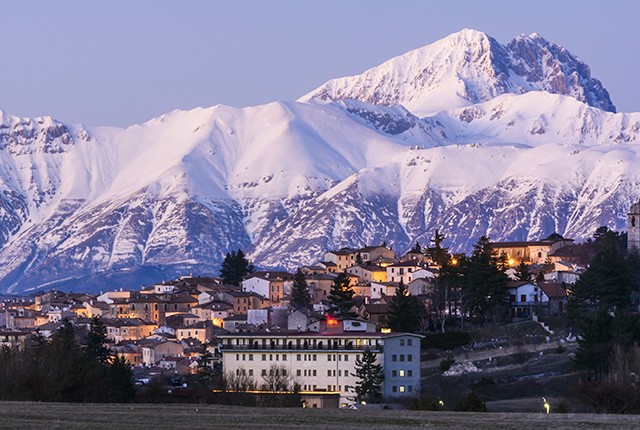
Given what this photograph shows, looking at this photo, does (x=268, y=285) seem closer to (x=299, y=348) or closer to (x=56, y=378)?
(x=299, y=348)

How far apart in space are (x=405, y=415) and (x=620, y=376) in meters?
26.2

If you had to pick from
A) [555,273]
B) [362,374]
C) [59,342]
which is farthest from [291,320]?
[59,342]

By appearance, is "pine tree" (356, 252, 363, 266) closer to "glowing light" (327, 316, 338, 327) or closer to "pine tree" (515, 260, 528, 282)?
"pine tree" (515, 260, 528, 282)

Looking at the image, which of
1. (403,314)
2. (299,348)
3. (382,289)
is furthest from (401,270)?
(299,348)

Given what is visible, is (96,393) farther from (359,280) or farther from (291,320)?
(359,280)

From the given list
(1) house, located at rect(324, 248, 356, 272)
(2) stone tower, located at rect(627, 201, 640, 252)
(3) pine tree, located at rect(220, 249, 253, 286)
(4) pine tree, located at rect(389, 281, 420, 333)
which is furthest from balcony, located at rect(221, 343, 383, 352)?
(1) house, located at rect(324, 248, 356, 272)

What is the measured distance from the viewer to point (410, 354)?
348 feet

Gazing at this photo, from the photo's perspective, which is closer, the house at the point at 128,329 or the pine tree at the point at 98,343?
the pine tree at the point at 98,343

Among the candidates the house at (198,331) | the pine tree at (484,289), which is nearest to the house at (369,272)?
the house at (198,331)

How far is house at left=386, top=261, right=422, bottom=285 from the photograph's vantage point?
166875mm

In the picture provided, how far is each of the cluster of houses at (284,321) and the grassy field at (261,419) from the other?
44.7 m

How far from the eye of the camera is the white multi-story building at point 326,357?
104 m

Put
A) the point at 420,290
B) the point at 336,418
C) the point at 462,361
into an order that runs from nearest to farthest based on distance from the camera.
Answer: the point at 336,418 < the point at 462,361 < the point at 420,290

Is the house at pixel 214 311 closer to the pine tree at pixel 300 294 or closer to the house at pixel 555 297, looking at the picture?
the pine tree at pixel 300 294
